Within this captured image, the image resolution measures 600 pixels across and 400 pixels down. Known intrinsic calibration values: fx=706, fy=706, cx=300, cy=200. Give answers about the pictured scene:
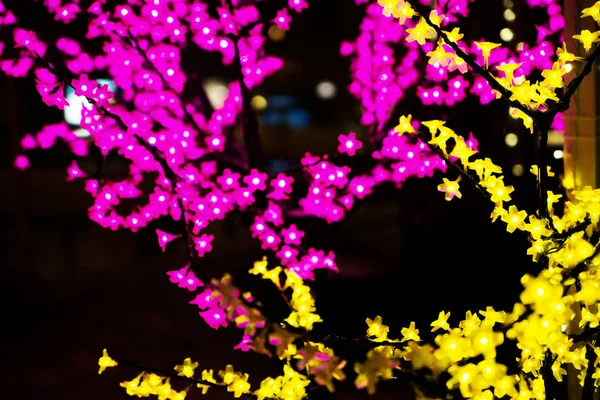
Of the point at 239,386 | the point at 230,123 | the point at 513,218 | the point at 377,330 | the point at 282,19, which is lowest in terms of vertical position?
the point at 239,386

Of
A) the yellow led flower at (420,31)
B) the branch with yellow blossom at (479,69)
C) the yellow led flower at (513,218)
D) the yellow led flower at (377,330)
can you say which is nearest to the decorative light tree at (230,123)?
the yellow led flower at (377,330)

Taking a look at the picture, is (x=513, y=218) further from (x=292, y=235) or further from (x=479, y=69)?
(x=292, y=235)

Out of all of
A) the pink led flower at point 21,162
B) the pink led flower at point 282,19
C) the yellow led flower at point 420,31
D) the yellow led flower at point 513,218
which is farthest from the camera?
the pink led flower at point 21,162

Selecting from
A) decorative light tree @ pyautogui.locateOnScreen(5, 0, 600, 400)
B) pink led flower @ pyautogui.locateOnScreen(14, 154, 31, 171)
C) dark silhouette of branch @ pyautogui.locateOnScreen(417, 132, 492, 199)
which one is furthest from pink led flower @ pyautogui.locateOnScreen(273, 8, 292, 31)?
pink led flower @ pyautogui.locateOnScreen(14, 154, 31, 171)

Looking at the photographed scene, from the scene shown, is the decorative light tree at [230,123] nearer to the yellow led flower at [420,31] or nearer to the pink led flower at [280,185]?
the pink led flower at [280,185]

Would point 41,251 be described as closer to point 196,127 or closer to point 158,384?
point 196,127

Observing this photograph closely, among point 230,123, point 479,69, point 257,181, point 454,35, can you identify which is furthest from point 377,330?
point 230,123

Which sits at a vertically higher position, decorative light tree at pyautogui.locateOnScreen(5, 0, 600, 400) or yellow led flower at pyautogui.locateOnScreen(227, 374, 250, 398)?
decorative light tree at pyautogui.locateOnScreen(5, 0, 600, 400)

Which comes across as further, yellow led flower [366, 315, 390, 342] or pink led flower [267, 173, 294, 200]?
pink led flower [267, 173, 294, 200]

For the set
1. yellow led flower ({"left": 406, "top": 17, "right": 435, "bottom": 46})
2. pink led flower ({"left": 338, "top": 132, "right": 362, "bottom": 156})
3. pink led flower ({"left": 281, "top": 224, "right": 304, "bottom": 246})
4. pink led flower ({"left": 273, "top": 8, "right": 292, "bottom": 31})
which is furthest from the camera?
pink led flower ({"left": 281, "top": 224, "right": 304, "bottom": 246})

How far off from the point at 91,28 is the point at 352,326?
3370 millimetres

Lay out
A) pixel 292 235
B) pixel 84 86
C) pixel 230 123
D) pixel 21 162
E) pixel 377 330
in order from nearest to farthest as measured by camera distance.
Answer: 1. pixel 377 330
2. pixel 84 86
3. pixel 292 235
4. pixel 230 123
5. pixel 21 162

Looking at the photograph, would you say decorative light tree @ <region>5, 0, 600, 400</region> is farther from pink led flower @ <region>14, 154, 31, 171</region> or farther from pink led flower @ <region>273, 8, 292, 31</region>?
pink led flower @ <region>14, 154, 31, 171</region>

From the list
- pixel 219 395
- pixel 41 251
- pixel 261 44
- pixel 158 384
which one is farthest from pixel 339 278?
pixel 41 251
